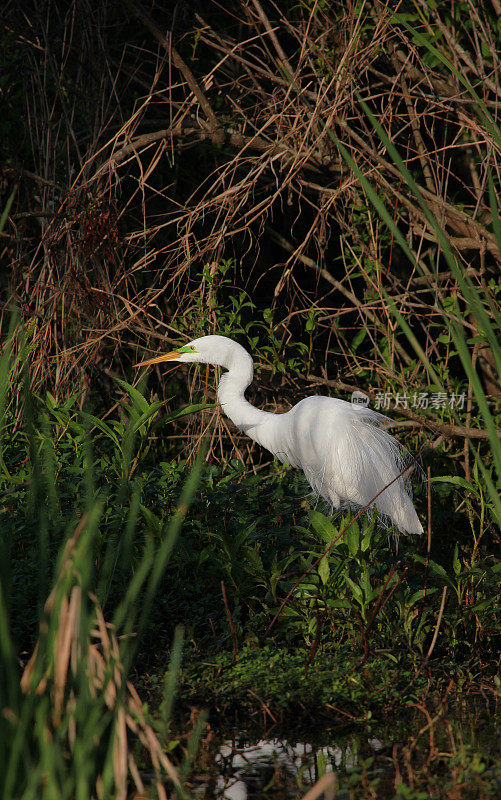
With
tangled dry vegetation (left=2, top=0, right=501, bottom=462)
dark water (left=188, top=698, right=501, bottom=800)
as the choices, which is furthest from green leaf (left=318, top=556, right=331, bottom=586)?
tangled dry vegetation (left=2, top=0, right=501, bottom=462)

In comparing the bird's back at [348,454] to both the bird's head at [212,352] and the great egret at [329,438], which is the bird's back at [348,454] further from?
the bird's head at [212,352]

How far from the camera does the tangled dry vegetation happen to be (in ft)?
12.1

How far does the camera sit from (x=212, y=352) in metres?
3.46

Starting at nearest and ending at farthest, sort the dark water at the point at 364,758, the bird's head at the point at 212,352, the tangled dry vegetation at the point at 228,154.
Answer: the dark water at the point at 364,758 → the bird's head at the point at 212,352 → the tangled dry vegetation at the point at 228,154

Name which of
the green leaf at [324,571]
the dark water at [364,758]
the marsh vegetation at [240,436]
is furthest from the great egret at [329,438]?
the dark water at [364,758]

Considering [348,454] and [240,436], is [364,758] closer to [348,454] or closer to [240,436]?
[348,454]

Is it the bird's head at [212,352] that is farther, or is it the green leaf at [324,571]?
the bird's head at [212,352]

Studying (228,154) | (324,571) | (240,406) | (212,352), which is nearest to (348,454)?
(240,406)

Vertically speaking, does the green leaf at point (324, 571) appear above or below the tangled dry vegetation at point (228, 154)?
below

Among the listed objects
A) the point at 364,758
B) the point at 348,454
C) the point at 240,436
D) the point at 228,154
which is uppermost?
the point at 228,154

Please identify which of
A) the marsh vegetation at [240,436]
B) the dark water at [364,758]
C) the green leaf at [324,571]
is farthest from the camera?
the green leaf at [324,571]

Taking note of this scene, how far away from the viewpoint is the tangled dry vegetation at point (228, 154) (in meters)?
3.67

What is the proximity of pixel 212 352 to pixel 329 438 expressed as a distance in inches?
24.2

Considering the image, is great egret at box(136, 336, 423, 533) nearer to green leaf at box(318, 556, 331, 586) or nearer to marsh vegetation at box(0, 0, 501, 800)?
marsh vegetation at box(0, 0, 501, 800)
